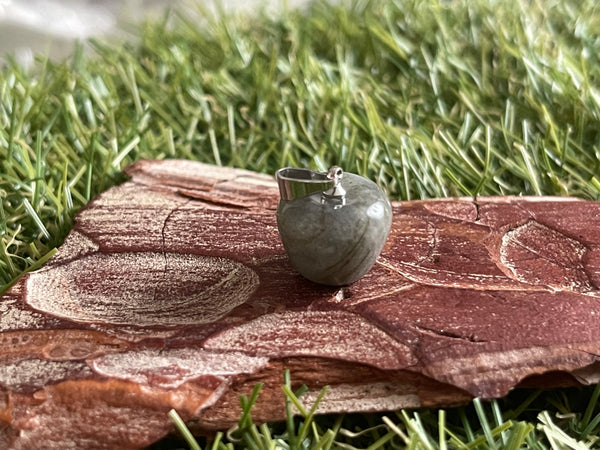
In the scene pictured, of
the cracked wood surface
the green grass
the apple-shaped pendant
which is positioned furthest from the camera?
the green grass

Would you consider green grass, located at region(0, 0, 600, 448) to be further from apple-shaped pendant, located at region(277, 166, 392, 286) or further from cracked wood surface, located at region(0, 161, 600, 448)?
apple-shaped pendant, located at region(277, 166, 392, 286)

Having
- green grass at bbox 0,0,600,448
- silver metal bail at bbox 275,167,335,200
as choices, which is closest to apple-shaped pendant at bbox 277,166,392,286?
silver metal bail at bbox 275,167,335,200

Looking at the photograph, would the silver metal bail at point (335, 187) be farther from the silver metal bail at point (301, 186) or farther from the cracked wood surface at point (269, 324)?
the cracked wood surface at point (269, 324)

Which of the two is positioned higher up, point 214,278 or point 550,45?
point 550,45

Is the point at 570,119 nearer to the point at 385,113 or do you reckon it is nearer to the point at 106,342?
the point at 385,113

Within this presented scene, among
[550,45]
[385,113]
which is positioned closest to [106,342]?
[385,113]

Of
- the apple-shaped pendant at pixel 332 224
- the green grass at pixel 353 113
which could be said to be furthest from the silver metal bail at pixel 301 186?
the green grass at pixel 353 113
